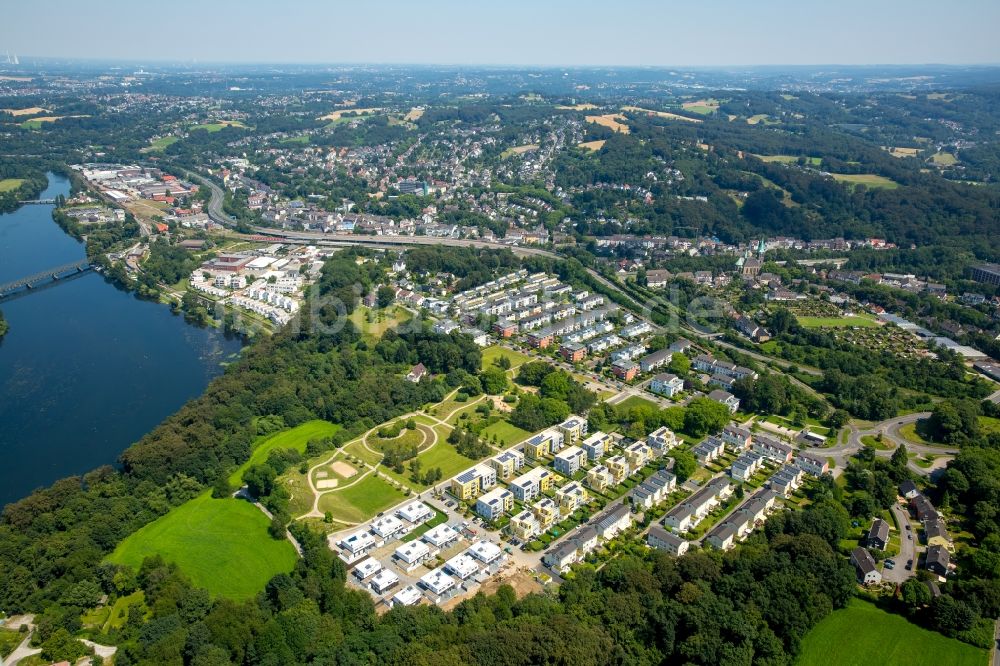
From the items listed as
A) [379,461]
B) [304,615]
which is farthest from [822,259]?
[304,615]

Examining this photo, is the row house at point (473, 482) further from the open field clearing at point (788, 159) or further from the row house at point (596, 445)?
the open field clearing at point (788, 159)

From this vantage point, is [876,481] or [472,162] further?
[472,162]

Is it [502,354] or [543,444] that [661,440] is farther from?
[502,354]

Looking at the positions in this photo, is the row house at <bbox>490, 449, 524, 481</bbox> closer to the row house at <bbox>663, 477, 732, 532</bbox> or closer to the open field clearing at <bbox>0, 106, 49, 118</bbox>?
the row house at <bbox>663, 477, 732, 532</bbox>

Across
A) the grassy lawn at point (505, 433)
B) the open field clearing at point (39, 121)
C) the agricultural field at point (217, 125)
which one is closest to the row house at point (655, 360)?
the grassy lawn at point (505, 433)

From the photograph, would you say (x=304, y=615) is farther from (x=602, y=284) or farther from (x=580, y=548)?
(x=602, y=284)

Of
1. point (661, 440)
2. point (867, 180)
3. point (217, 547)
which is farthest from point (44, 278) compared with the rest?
point (867, 180)
